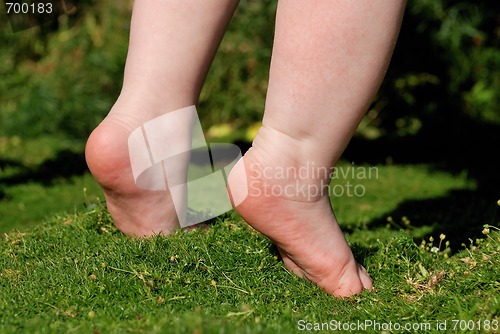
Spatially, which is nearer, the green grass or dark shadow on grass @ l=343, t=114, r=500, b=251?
the green grass

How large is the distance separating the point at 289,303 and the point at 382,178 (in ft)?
6.64

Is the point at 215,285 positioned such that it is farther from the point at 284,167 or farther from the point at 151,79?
the point at 151,79

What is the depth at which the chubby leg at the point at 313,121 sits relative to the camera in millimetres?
1604

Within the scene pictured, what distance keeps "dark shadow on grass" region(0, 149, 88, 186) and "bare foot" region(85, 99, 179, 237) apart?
5.79 feet

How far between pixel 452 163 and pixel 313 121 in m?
2.47

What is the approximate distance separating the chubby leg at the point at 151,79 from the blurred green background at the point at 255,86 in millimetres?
2245

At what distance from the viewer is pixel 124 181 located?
6.37ft

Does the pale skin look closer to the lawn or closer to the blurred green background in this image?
the lawn

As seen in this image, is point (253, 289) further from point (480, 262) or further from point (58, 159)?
point (58, 159)

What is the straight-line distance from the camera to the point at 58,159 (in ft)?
13.6

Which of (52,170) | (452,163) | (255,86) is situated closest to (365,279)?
(452,163)

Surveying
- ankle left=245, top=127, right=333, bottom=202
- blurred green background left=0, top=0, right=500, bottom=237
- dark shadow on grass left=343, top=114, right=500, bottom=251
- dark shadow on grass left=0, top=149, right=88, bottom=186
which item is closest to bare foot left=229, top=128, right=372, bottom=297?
ankle left=245, top=127, right=333, bottom=202

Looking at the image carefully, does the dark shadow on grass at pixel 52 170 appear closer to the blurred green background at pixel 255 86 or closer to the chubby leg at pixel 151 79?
the blurred green background at pixel 255 86

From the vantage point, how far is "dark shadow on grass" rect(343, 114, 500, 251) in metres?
2.72
